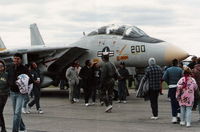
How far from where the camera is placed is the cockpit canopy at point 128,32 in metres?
15.7

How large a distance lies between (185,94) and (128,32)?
7.59 m

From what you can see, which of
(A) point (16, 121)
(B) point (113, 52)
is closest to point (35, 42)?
(B) point (113, 52)

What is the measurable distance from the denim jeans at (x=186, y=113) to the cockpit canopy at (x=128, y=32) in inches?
261

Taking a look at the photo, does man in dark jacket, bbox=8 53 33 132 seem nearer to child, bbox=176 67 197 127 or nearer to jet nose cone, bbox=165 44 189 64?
child, bbox=176 67 197 127

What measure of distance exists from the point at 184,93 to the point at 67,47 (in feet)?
30.1

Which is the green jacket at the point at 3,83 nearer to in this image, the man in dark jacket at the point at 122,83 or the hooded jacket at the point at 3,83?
the hooded jacket at the point at 3,83

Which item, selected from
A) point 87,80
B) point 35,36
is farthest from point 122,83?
point 35,36

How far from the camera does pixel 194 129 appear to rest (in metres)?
8.36

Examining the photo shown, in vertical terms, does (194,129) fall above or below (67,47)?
below

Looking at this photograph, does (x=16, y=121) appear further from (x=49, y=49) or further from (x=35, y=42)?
(x=35, y=42)

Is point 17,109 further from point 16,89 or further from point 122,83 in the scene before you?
point 122,83

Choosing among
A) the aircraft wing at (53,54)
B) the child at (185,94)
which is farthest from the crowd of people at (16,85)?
the aircraft wing at (53,54)

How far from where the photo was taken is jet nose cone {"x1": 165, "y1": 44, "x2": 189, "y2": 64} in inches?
575

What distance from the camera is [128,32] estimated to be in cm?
1619
